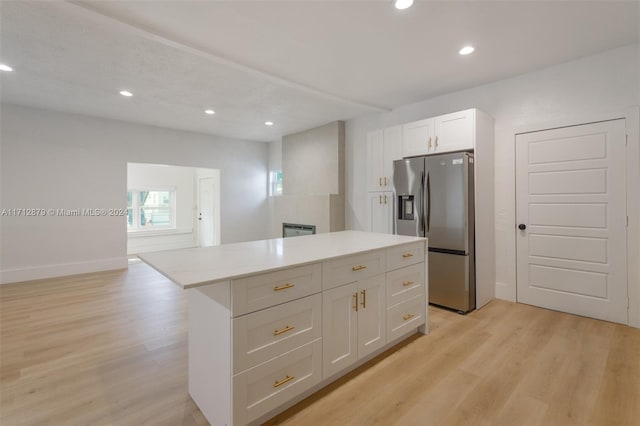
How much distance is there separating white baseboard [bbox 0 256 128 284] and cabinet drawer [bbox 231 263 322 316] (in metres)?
5.05

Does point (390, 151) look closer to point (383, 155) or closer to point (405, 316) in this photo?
point (383, 155)

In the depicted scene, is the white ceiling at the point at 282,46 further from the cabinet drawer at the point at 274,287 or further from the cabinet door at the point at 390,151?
the cabinet drawer at the point at 274,287

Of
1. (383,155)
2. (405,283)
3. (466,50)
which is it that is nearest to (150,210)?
(383,155)

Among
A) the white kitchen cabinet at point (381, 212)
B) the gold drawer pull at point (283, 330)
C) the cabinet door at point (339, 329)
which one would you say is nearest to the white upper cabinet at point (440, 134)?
the white kitchen cabinet at point (381, 212)

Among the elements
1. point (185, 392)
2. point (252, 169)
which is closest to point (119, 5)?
point (185, 392)

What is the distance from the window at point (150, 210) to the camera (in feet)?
24.1

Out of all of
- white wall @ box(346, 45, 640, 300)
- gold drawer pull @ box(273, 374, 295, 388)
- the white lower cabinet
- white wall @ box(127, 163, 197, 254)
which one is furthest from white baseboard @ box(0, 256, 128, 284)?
white wall @ box(346, 45, 640, 300)

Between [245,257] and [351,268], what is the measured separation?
71 cm

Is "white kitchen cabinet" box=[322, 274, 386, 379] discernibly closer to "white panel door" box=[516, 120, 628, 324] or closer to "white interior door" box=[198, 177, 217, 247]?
"white panel door" box=[516, 120, 628, 324]

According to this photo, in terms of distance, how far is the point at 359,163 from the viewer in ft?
17.2

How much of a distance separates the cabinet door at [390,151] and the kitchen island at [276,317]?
2068 millimetres

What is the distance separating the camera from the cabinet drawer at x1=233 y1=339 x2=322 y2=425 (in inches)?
56.7

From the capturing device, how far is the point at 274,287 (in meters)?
1.57

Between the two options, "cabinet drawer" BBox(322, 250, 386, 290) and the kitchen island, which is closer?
the kitchen island
